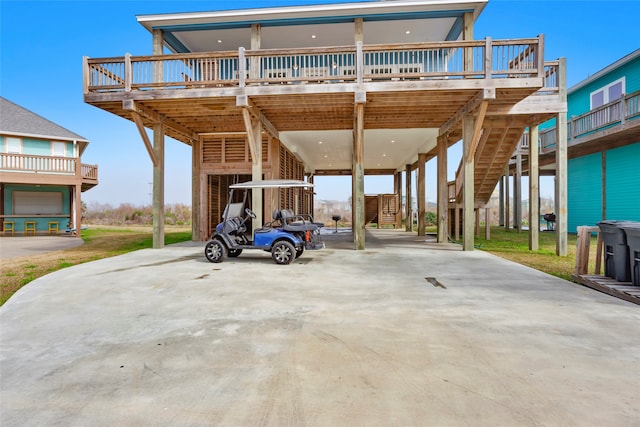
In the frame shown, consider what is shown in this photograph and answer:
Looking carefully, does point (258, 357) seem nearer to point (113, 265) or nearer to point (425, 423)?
point (425, 423)

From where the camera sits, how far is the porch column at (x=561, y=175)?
8523 millimetres

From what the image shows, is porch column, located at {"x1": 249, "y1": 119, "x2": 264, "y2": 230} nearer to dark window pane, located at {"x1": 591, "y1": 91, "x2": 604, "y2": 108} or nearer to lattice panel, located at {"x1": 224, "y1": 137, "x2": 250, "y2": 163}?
lattice panel, located at {"x1": 224, "y1": 137, "x2": 250, "y2": 163}

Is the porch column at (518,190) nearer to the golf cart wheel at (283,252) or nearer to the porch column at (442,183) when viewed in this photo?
the porch column at (442,183)

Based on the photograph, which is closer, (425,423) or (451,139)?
(425,423)

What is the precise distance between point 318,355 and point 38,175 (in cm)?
2015

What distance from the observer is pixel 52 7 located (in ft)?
66.3

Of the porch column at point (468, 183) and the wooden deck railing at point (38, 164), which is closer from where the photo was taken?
the porch column at point (468, 183)

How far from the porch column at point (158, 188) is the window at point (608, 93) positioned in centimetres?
1835

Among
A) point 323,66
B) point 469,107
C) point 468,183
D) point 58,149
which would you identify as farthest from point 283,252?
point 58,149

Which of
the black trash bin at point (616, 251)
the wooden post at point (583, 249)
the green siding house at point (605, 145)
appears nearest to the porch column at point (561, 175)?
the wooden post at point (583, 249)

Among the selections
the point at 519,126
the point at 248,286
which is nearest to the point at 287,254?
the point at 248,286

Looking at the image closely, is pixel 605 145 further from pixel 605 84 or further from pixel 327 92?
pixel 327 92

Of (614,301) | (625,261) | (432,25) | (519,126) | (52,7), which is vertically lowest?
(614,301)

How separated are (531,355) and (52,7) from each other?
2928 centimetres
